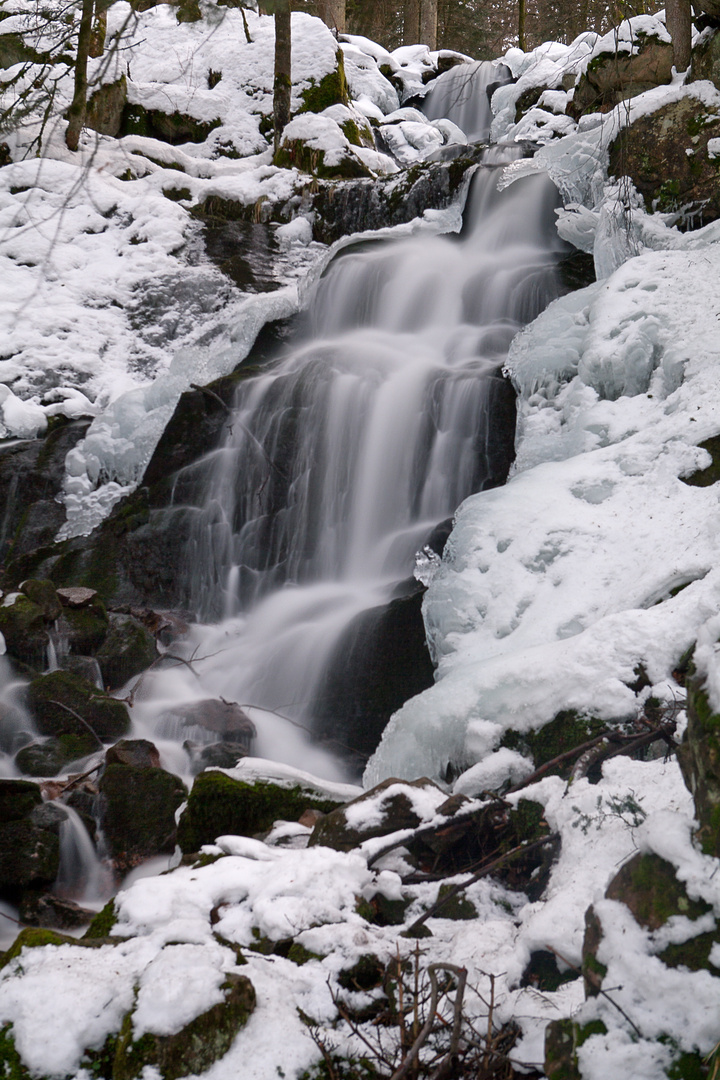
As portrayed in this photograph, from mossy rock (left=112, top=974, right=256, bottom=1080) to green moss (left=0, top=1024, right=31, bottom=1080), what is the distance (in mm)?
162

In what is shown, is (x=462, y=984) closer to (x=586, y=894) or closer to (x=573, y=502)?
(x=586, y=894)

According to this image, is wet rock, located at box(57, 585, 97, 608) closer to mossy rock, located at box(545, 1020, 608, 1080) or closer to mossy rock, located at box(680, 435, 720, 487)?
mossy rock, located at box(680, 435, 720, 487)

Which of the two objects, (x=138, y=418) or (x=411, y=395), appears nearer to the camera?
(x=411, y=395)

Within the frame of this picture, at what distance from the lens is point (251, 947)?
71.6 inches

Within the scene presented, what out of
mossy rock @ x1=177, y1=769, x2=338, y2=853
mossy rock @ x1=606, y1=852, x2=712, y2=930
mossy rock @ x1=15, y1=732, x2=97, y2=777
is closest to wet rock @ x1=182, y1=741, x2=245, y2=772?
mossy rock @ x1=15, y1=732, x2=97, y2=777

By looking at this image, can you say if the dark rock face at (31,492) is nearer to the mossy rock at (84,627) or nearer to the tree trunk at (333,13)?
the mossy rock at (84,627)

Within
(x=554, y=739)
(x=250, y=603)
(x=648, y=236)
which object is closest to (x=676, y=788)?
(x=554, y=739)

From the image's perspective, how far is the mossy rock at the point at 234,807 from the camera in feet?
9.62

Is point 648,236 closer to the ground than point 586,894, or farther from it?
farther from it

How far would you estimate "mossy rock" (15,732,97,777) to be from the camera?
425 cm

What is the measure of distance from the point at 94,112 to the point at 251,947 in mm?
11609

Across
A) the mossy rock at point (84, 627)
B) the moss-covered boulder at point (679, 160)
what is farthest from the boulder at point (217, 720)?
the moss-covered boulder at point (679, 160)

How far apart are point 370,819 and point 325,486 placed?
4144 mm

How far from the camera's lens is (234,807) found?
2.94m
